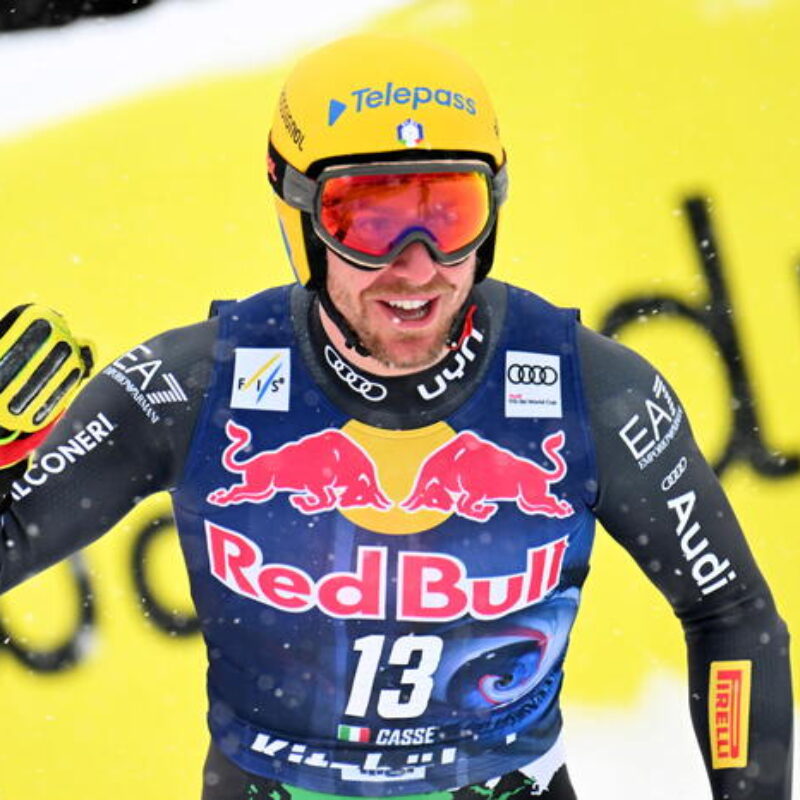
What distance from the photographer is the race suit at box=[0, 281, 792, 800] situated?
9.42 feet

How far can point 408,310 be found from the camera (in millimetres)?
A: 2762

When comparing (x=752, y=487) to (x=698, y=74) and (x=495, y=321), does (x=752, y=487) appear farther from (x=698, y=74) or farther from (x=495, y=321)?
(x=495, y=321)

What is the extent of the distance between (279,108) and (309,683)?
3.26ft

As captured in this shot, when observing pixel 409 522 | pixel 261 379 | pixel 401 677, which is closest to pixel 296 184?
pixel 261 379

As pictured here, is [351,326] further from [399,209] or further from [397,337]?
[399,209]

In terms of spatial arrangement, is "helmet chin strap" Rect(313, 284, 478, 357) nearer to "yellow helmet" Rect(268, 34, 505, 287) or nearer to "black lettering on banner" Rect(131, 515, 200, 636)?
"yellow helmet" Rect(268, 34, 505, 287)

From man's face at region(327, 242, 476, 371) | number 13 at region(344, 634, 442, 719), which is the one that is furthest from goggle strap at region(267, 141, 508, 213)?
number 13 at region(344, 634, 442, 719)

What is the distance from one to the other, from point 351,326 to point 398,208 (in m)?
0.22

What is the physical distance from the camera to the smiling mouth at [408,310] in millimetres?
2748

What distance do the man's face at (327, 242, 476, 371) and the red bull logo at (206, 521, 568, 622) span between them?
352 mm

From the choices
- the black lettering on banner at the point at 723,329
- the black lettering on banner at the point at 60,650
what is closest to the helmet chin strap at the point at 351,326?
the black lettering on banner at the point at 723,329

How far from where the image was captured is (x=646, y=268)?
457 centimetres

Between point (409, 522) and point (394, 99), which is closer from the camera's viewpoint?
point (394, 99)

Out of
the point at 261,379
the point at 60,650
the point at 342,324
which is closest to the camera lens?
the point at 342,324
